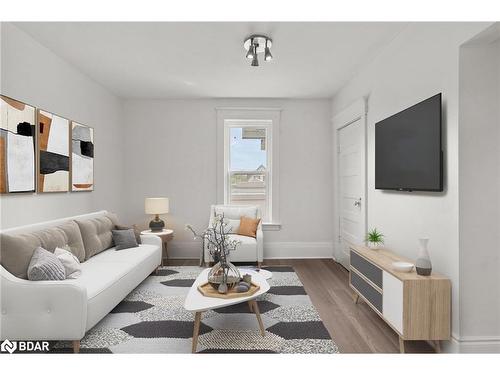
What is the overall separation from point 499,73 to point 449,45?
0.37m

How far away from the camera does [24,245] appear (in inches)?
98.3

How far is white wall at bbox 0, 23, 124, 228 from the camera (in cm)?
284

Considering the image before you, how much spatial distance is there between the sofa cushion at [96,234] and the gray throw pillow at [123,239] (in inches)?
2.6

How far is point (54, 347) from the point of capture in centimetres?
239

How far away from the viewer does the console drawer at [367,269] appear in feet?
8.72

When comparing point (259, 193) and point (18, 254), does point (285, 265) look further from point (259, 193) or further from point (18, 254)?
point (18, 254)

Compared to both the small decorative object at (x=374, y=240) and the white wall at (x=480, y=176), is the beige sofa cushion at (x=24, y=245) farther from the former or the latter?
the white wall at (x=480, y=176)

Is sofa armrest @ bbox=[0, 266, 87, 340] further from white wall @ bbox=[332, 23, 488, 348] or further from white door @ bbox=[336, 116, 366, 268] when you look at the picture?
white door @ bbox=[336, 116, 366, 268]

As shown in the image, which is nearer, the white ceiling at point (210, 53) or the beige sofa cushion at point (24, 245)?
the beige sofa cushion at point (24, 245)

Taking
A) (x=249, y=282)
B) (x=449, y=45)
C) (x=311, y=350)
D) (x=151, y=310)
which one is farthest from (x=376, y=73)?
(x=151, y=310)

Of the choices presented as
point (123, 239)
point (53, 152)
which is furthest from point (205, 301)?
point (53, 152)

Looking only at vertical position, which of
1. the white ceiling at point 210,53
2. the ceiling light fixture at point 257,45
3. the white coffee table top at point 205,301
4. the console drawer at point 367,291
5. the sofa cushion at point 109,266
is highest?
the white ceiling at point 210,53

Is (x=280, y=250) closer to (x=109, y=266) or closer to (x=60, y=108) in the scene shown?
(x=109, y=266)

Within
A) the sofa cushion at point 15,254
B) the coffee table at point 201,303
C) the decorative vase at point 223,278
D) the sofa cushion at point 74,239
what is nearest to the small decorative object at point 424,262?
the coffee table at point 201,303
